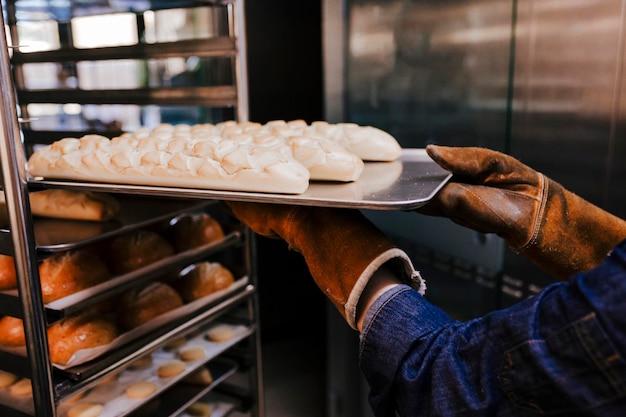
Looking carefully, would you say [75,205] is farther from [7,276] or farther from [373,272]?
[373,272]

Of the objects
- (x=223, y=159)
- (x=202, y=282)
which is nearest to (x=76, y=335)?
(x=202, y=282)

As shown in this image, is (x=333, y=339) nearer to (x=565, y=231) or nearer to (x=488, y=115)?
(x=488, y=115)

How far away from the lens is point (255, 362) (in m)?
1.75

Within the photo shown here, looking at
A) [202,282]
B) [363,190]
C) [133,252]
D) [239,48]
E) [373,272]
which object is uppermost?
[239,48]

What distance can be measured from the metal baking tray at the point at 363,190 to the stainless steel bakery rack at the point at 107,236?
0.03 m

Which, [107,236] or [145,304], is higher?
[107,236]

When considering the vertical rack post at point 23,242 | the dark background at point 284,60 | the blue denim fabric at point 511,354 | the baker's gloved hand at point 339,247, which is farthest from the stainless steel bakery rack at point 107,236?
the dark background at point 284,60

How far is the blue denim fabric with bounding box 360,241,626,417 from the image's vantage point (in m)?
0.65

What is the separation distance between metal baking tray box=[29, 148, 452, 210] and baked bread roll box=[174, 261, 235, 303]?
559mm

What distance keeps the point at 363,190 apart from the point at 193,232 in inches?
30.7

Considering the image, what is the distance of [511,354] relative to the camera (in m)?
0.71

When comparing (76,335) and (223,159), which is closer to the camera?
(223,159)

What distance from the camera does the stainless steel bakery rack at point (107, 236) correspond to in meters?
1.08

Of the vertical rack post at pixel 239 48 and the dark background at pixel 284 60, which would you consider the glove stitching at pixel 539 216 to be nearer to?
the vertical rack post at pixel 239 48
